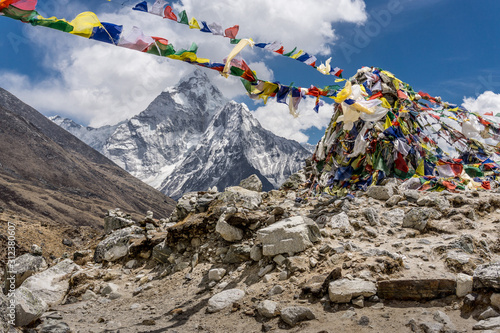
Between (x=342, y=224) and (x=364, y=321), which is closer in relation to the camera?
(x=364, y=321)

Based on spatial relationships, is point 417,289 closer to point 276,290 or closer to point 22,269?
point 276,290

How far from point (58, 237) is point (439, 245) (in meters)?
24.2

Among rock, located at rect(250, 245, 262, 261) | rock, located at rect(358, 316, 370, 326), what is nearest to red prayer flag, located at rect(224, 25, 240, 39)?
rock, located at rect(250, 245, 262, 261)

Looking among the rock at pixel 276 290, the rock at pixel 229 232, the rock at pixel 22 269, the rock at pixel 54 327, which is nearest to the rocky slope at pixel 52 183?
the rock at pixel 22 269

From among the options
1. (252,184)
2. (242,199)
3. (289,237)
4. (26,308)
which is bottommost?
(26,308)

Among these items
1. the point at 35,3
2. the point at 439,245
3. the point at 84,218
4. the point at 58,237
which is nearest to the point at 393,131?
the point at 439,245

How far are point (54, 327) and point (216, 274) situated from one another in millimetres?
2770

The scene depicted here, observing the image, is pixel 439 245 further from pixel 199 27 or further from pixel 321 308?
pixel 199 27

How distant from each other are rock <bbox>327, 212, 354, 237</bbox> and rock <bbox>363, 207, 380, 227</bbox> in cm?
45

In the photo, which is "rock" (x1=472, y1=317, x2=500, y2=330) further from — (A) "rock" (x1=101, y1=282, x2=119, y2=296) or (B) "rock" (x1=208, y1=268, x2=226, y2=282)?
(A) "rock" (x1=101, y1=282, x2=119, y2=296)

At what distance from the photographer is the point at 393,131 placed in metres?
10.3

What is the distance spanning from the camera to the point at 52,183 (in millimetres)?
87312

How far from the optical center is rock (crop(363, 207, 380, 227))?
268 inches

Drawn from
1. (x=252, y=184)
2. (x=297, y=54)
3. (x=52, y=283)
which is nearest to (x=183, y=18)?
(x=297, y=54)
